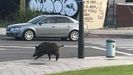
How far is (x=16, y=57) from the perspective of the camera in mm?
20078

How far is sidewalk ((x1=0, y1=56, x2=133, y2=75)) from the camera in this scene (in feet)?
50.4

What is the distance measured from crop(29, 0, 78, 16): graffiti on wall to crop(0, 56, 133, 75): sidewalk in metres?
22.2

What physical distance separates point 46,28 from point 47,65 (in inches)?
517

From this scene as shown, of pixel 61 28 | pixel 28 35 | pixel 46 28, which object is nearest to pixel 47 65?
pixel 28 35

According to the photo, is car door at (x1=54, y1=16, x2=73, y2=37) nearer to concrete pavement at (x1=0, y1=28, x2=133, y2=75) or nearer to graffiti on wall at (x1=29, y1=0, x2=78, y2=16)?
concrete pavement at (x1=0, y1=28, x2=133, y2=75)

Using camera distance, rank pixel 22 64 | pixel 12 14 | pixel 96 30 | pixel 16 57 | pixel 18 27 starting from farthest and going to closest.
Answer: pixel 12 14 → pixel 96 30 → pixel 18 27 → pixel 16 57 → pixel 22 64

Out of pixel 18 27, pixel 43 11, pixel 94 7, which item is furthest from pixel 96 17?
pixel 18 27

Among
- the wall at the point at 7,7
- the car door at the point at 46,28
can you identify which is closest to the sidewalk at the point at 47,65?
the car door at the point at 46,28

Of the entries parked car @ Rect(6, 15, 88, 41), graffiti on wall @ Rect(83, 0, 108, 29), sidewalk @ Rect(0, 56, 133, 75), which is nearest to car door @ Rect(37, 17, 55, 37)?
parked car @ Rect(6, 15, 88, 41)

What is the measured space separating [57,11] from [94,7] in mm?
2838

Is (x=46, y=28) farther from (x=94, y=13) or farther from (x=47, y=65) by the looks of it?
(x=47, y=65)

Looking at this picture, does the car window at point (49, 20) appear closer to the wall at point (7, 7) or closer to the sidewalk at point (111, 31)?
the sidewalk at point (111, 31)

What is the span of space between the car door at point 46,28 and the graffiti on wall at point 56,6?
37.1 feet

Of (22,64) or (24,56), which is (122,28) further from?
(22,64)
